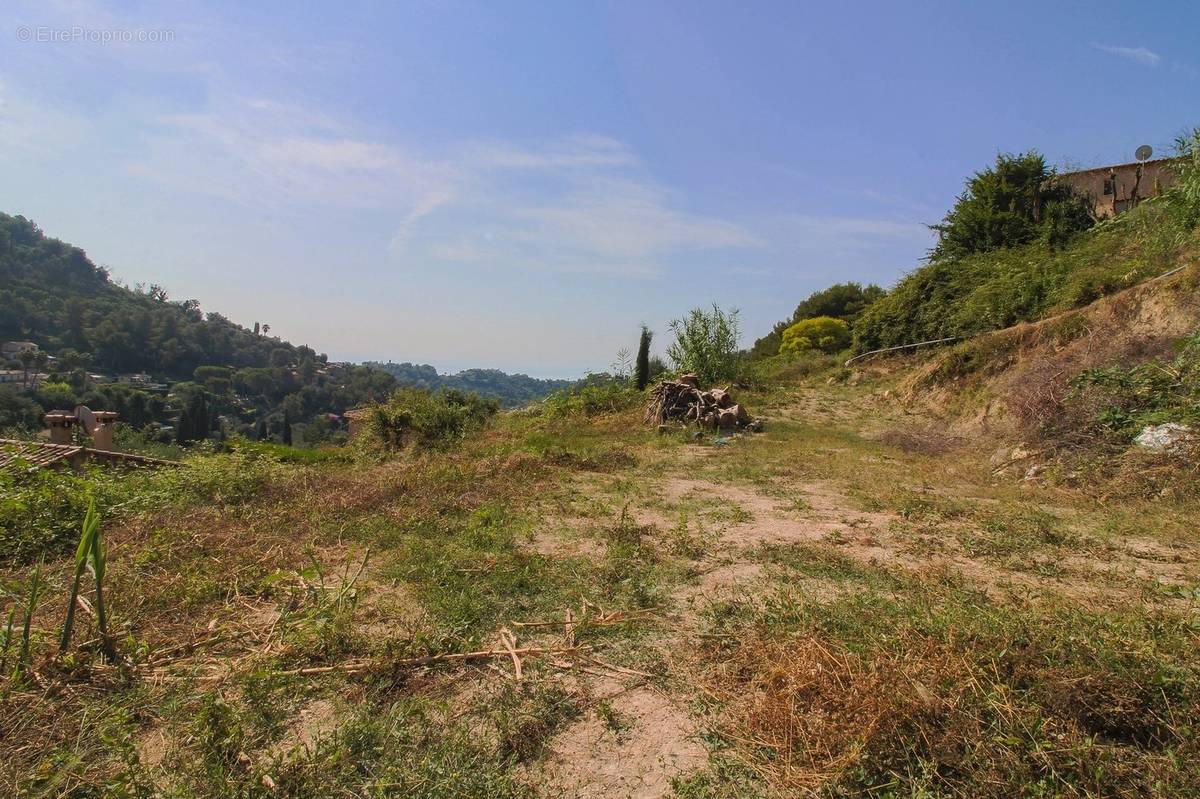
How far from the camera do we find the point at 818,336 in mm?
24578

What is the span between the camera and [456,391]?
1570 centimetres

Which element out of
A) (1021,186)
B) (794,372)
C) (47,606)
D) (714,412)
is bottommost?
(47,606)

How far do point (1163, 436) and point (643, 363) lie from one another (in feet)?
45.8

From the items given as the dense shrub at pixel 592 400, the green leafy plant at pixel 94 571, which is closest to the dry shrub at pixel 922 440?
the dense shrub at pixel 592 400

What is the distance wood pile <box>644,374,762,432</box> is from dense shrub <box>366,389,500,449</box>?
174 inches

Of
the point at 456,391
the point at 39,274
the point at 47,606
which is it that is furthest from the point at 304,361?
the point at 47,606

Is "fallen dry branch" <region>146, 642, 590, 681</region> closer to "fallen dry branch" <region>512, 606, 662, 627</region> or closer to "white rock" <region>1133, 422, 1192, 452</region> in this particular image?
"fallen dry branch" <region>512, 606, 662, 627</region>

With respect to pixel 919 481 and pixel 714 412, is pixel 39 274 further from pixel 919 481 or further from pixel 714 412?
pixel 919 481

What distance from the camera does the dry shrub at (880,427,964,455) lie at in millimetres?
9664

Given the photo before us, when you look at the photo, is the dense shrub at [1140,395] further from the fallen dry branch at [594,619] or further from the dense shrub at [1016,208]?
the dense shrub at [1016,208]

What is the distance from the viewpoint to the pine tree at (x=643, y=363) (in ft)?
62.8

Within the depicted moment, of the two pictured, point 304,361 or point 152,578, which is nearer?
point 152,578

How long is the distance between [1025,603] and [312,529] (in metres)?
5.55

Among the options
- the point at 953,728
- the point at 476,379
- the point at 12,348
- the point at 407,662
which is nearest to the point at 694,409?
the point at 407,662
